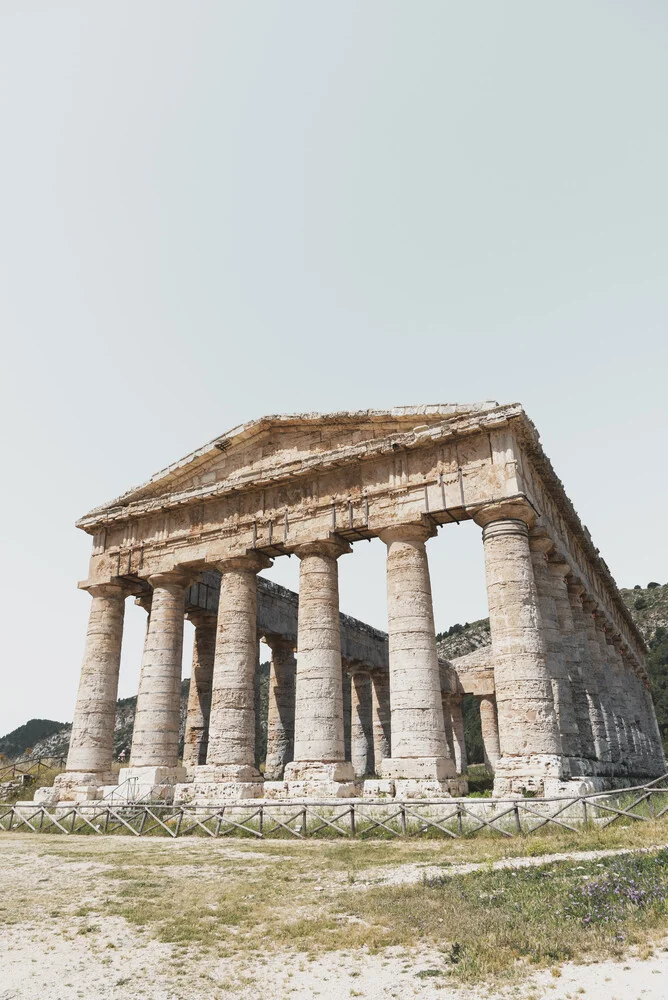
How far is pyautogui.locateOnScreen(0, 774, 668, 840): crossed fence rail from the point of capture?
13156mm

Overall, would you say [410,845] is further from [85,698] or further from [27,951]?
[85,698]

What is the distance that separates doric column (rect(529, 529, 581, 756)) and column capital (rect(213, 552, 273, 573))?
904cm

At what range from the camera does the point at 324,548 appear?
2109 centimetres

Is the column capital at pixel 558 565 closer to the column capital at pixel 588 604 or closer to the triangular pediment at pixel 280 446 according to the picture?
the column capital at pixel 588 604

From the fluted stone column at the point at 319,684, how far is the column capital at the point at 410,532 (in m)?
2.03

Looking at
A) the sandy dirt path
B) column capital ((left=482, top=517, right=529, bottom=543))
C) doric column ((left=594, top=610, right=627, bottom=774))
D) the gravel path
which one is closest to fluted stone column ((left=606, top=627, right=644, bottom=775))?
doric column ((left=594, top=610, right=627, bottom=774))

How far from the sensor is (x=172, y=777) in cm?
2155

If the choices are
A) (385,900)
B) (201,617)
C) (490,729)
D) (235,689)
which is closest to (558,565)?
(235,689)

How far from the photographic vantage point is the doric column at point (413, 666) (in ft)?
56.6

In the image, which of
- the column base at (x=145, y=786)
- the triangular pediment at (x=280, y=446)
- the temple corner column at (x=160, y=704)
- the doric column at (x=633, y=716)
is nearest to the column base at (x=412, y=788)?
the column base at (x=145, y=786)

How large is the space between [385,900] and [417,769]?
8.74 m

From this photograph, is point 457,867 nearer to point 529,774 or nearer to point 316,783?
point 529,774

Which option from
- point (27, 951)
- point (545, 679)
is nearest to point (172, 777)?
point (545, 679)

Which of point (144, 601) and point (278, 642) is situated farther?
point (278, 642)
